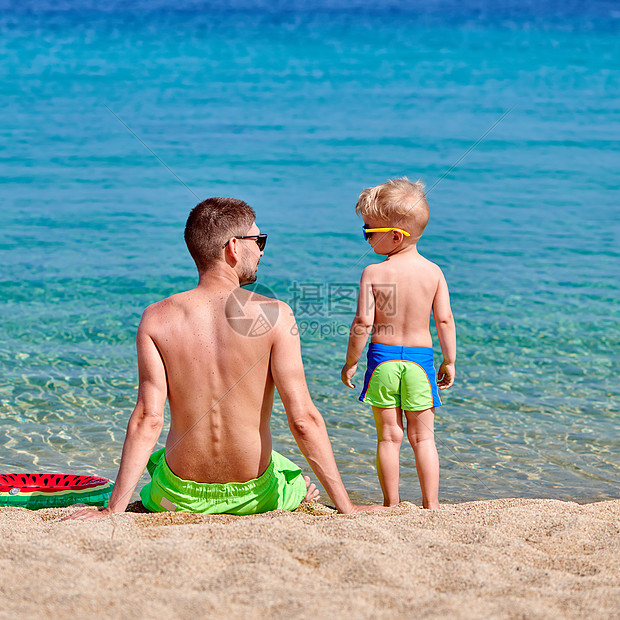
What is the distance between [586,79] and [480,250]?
1788 cm

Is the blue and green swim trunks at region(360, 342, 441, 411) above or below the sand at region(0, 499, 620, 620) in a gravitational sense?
above

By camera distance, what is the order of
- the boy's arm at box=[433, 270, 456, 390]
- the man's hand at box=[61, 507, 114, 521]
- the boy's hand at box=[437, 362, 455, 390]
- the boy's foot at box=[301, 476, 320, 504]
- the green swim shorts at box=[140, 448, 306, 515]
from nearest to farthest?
the man's hand at box=[61, 507, 114, 521], the green swim shorts at box=[140, 448, 306, 515], the boy's foot at box=[301, 476, 320, 504], the boy's arm at box=[433, 270, 456, 390], the boy's hand at box=[437, 362, 455, 390]

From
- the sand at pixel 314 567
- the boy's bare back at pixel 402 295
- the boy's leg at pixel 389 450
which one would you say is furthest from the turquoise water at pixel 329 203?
the sand at pixel 314 567

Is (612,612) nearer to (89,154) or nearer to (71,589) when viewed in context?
(71,589)

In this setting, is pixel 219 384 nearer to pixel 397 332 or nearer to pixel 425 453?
pixel 397 332

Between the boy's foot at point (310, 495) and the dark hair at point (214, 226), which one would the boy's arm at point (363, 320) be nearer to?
the boy's foot at point (310, 495)

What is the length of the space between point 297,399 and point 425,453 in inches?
40.5

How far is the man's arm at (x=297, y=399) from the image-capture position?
3143 millimetres

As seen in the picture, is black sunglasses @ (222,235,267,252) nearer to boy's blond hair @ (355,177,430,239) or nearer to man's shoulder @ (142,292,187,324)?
man's shoulder @ (142,292,187,324)

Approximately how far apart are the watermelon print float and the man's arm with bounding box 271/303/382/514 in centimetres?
129

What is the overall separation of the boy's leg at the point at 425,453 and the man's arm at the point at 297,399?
78cm

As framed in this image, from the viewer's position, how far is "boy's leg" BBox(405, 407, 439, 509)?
Result: 385cm

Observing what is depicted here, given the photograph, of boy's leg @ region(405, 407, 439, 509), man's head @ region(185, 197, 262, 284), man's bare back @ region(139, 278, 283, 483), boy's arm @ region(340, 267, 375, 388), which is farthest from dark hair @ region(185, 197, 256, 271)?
boy's leg @ region(405, 407, 439, 509)

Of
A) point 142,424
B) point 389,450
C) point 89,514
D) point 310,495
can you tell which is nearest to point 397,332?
point 389,450
